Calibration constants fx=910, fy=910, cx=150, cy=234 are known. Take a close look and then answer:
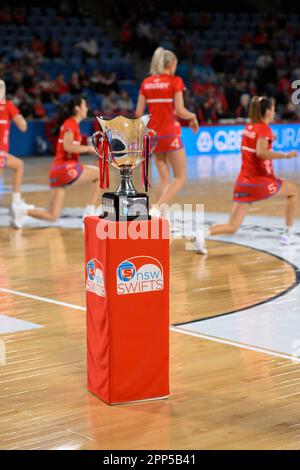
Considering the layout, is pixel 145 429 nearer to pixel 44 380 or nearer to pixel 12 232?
pixel 44 380

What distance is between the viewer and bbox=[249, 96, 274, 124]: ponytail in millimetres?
8352

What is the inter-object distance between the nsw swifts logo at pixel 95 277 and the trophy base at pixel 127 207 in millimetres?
246

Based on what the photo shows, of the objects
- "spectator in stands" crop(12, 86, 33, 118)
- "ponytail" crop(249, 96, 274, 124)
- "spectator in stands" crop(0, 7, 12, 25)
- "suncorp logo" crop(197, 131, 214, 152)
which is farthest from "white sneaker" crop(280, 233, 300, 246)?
"spectator in stands" crop(0, 7, 12, 25)

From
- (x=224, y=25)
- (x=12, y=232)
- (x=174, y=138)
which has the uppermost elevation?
(x=224, y=25)

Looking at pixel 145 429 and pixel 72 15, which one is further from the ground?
pixel 72 15

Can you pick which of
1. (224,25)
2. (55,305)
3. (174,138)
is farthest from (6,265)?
(224,25)

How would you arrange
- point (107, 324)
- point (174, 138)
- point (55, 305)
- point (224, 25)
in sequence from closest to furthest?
point (107, 324) < point (55, 305) < point (174, 138) < point (224, 25)

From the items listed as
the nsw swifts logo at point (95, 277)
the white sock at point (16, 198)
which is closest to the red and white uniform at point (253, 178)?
the white sock at point (16, 198)

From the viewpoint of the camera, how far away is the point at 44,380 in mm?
4836

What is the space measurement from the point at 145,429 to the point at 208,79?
21309 mm

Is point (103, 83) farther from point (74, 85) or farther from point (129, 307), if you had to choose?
point (129, 307)

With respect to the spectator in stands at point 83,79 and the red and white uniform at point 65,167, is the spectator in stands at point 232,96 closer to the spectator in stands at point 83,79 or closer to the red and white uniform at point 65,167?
the spectator in stands at point 83,79

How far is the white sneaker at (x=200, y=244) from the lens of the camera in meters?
8.54

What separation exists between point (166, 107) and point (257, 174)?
5.06ft
